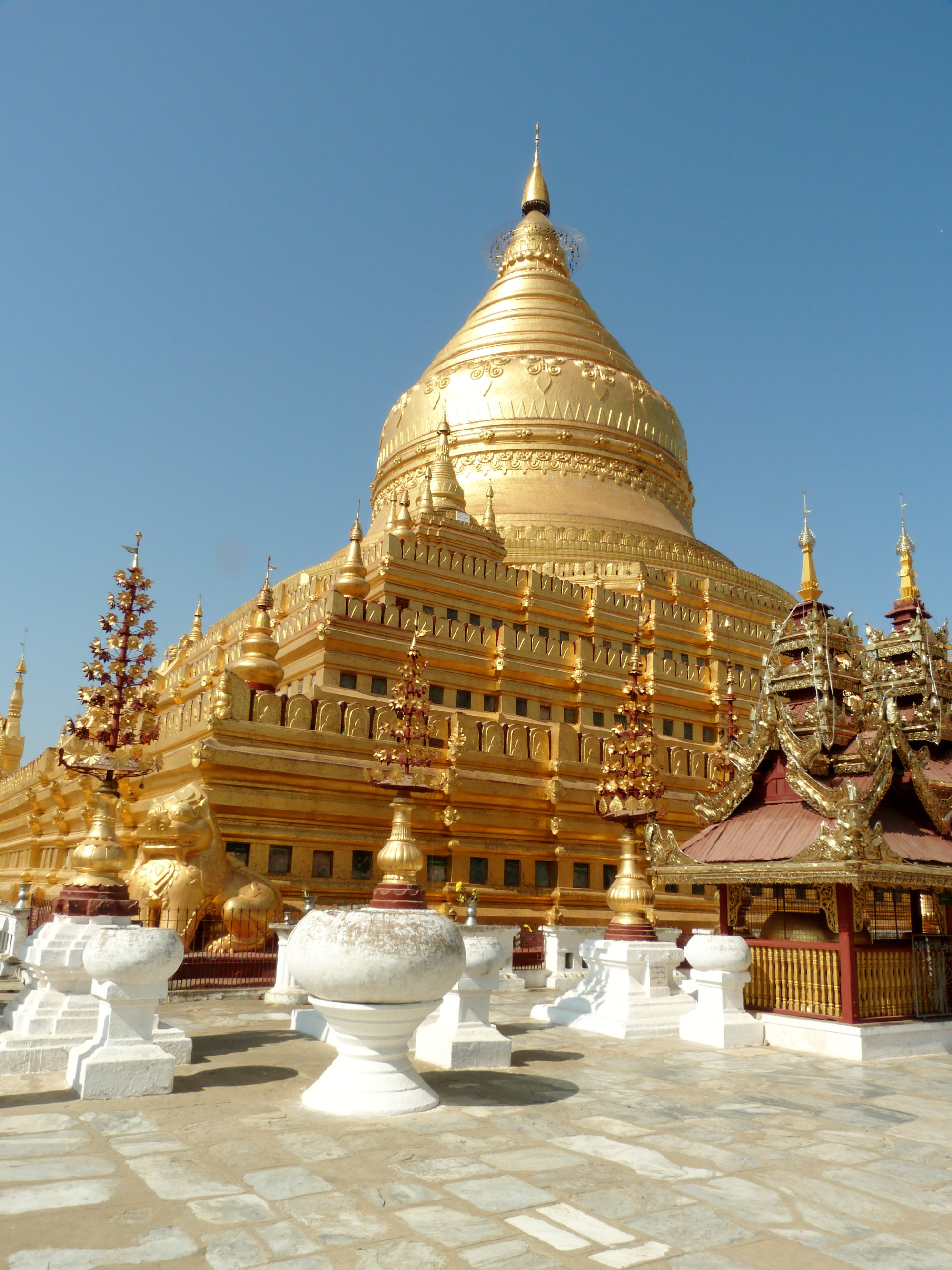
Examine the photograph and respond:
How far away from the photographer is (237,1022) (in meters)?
13.5

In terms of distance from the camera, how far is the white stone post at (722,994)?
12.8m

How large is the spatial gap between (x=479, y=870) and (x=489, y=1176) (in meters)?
18.4

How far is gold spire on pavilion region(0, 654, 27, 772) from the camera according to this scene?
60.7 m

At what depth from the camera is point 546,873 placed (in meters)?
25.8

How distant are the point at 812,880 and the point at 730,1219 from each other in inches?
299

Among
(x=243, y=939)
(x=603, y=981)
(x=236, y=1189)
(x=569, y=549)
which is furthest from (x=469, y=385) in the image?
(x=236, y=1189)

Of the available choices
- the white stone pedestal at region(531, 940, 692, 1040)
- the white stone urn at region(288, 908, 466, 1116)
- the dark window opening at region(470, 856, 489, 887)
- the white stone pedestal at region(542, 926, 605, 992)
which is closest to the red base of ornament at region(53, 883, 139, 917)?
the white stone urn at region(288, 908, 466, 1116)

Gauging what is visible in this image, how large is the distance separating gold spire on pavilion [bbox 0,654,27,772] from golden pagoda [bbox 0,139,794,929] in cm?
1869

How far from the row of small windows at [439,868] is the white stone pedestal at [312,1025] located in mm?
8639

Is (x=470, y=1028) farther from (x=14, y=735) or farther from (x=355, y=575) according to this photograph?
(x=14, y=735)

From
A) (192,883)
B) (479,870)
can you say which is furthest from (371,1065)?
(479,870)

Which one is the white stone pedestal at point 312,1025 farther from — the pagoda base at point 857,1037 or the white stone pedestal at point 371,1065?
the pagoda base at point 857,1037

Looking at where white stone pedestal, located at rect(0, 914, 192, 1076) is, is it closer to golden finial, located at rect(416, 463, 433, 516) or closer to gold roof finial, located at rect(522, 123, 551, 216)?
golden finial, located at rect(416, 463, 433, 516)

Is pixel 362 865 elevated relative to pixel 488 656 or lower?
lower
